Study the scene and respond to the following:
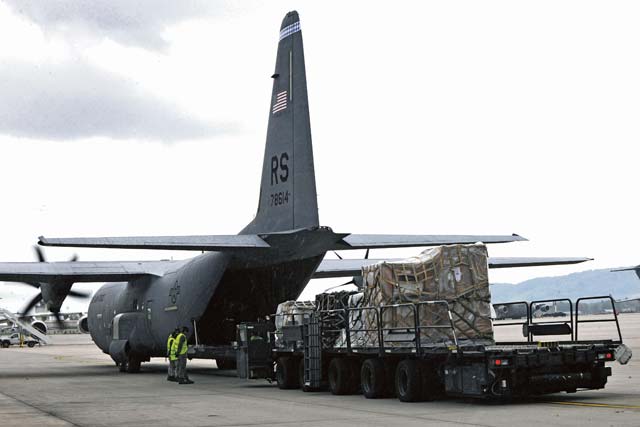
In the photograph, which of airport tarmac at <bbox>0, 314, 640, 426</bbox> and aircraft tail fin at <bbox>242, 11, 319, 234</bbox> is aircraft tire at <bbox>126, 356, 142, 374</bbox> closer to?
airport tarmac at <bbox>0, 314, 640, 426</bbox>

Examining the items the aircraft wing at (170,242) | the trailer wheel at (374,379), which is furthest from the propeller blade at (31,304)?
the trailer wheel at (374,379)

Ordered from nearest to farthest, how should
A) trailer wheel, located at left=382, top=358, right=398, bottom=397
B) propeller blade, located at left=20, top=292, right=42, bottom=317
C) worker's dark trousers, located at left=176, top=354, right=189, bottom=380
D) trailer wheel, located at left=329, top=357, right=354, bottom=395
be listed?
trailer wheel, located at left=382, top=358, right=398, bottom=397
trailer wheel, located at left=329, top=357, right=354, bottom=395
worker's dark trousers, located at left=176, top=354, right=189, bottom=380
propeller blade, located at left=20, top=292, right=42, bottom=317

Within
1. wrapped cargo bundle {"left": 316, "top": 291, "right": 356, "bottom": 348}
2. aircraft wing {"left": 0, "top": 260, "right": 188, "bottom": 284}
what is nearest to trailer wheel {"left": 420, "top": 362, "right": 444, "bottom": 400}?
wrapped cargo bundle {"left": 316, "top": 291, "right": 356, "bottom": 348}

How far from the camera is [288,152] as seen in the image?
2219cm

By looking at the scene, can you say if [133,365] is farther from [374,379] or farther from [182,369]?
[374,379]

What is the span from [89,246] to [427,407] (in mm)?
8440

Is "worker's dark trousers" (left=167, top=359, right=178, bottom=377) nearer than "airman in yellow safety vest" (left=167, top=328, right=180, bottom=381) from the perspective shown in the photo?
No

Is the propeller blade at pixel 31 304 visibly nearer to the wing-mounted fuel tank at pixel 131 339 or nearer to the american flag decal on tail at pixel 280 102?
the wing-mounted fuel tank at pixel 131 339

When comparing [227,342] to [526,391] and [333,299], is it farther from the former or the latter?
[526,391]

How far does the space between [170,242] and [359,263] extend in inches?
482

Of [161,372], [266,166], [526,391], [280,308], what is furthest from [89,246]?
[161,372]

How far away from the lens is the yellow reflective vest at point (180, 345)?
22.8 metres

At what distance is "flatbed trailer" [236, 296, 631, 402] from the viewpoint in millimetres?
13961

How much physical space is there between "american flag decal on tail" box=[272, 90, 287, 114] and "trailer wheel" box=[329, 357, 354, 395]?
26.1 ft
